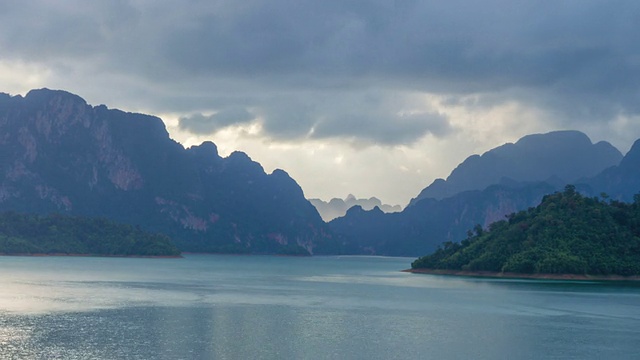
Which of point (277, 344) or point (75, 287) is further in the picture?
point (75, 287)

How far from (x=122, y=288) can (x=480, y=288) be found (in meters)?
70.8

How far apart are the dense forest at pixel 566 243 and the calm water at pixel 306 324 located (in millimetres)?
39281

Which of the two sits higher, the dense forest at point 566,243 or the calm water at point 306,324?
the dense forest at point 566,243

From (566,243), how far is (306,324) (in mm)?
113848

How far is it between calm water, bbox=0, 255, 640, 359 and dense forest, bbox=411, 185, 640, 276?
129 ft

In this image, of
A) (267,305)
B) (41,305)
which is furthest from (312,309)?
(41,305)

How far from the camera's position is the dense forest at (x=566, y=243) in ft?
544

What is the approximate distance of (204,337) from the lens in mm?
65062

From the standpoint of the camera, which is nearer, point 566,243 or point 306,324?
point 306,324

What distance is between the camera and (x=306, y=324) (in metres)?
77.1

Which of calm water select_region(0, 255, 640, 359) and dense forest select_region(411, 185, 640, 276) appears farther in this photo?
dense forest select_region(411, 185, 640, 276)

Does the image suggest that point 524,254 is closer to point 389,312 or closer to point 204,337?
point 389,312

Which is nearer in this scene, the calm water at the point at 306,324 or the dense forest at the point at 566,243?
the calm water at the point at 306,324

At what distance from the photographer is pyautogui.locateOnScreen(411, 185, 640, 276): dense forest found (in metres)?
166
